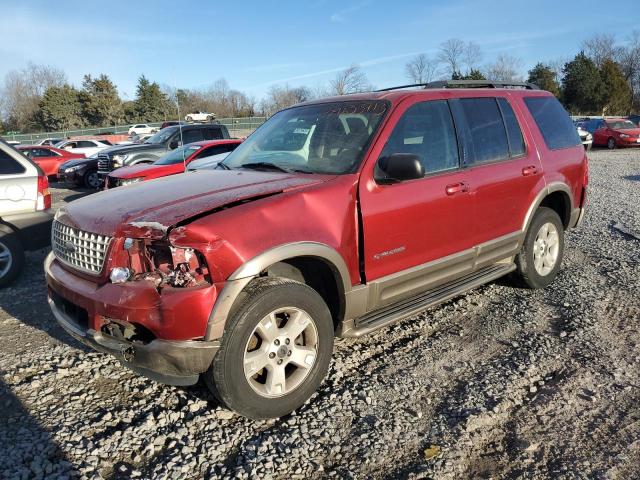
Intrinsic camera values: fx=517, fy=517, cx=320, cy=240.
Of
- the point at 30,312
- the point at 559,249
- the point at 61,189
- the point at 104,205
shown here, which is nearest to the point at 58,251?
the point at 104,205

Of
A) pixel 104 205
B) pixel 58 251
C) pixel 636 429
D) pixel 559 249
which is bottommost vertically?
pixel 636 429

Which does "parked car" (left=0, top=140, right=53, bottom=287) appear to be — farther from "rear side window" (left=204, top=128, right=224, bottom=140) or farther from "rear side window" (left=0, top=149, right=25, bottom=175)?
"rear side window" (left=204, top=128, right=224, bottom=140)

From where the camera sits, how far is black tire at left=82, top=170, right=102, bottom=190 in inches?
616

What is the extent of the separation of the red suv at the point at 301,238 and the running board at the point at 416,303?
1cm

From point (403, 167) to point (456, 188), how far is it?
2.70 ft

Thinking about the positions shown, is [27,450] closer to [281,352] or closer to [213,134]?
[281,352]

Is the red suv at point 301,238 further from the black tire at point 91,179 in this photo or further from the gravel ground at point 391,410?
the black tire at point 91,179

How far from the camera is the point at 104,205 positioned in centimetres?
338

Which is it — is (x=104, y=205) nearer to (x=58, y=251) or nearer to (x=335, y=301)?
(x=58, y=251)

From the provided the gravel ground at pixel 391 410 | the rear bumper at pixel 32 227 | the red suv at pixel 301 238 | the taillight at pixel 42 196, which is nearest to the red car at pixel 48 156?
the taillight at pixel 42 196

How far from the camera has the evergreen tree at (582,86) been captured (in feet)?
161

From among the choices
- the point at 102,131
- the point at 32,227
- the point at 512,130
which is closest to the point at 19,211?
the point at 32,227

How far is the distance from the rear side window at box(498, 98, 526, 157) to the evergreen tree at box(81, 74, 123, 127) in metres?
66.5

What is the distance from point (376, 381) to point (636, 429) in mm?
1552
